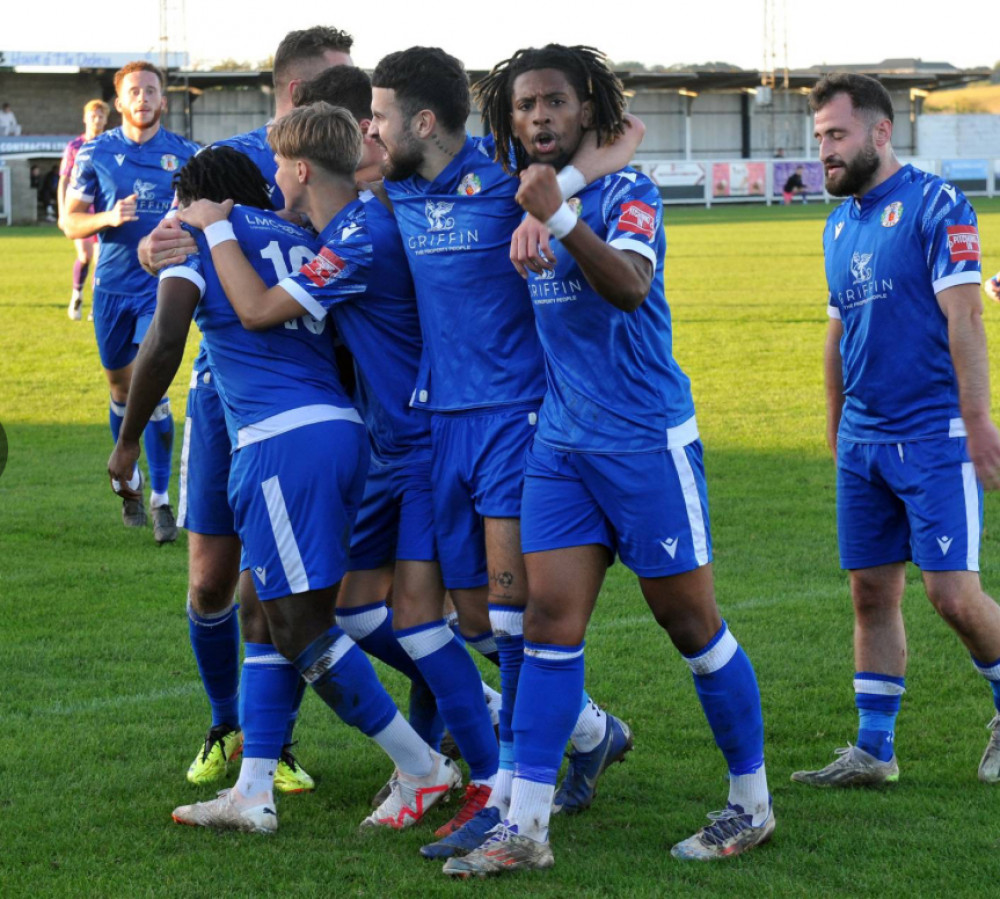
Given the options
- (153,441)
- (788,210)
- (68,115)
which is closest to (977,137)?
(788,210)

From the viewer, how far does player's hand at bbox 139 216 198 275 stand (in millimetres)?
4035

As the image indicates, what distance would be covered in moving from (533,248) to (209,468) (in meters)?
1.47

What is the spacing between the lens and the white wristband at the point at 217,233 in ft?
13.2

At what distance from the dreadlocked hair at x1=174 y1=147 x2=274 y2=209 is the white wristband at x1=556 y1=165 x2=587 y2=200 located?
1036 millimetres

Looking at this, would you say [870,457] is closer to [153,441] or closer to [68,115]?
[153,441]

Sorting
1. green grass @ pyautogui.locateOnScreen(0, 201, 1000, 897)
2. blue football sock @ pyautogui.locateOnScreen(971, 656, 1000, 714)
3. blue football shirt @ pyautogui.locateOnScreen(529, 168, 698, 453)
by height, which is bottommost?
green grass @ pyautogui.locateOnScreen(0, 201, 1000, 897)

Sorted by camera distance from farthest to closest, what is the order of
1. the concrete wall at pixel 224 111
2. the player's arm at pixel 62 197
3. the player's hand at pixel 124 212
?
the concrete wall at pixel 224 111 < the player's arm at pixel 62 197 < the player's hand at pixel 124 212

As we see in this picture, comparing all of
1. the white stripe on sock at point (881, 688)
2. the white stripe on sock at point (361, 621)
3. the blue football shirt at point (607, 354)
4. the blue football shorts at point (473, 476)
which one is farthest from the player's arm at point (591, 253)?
the white stripe on sock at point (881, 688)

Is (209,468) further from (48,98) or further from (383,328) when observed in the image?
(48,98)

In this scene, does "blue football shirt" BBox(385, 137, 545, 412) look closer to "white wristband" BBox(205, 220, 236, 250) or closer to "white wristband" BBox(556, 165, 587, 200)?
"white wristband" BBox(556, 165, 587, 200)

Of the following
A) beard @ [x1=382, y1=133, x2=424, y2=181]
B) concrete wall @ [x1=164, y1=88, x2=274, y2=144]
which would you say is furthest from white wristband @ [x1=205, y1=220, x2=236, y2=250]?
concrete wall @ [x1=164, y1=88, x2=274, y2=144]

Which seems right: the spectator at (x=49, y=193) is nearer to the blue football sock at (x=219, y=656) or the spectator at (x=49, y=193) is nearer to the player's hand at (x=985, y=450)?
the blue football sock at (x=219, y=656)

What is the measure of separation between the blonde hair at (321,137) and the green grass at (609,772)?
1.90 metres

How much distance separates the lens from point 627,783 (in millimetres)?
4473
